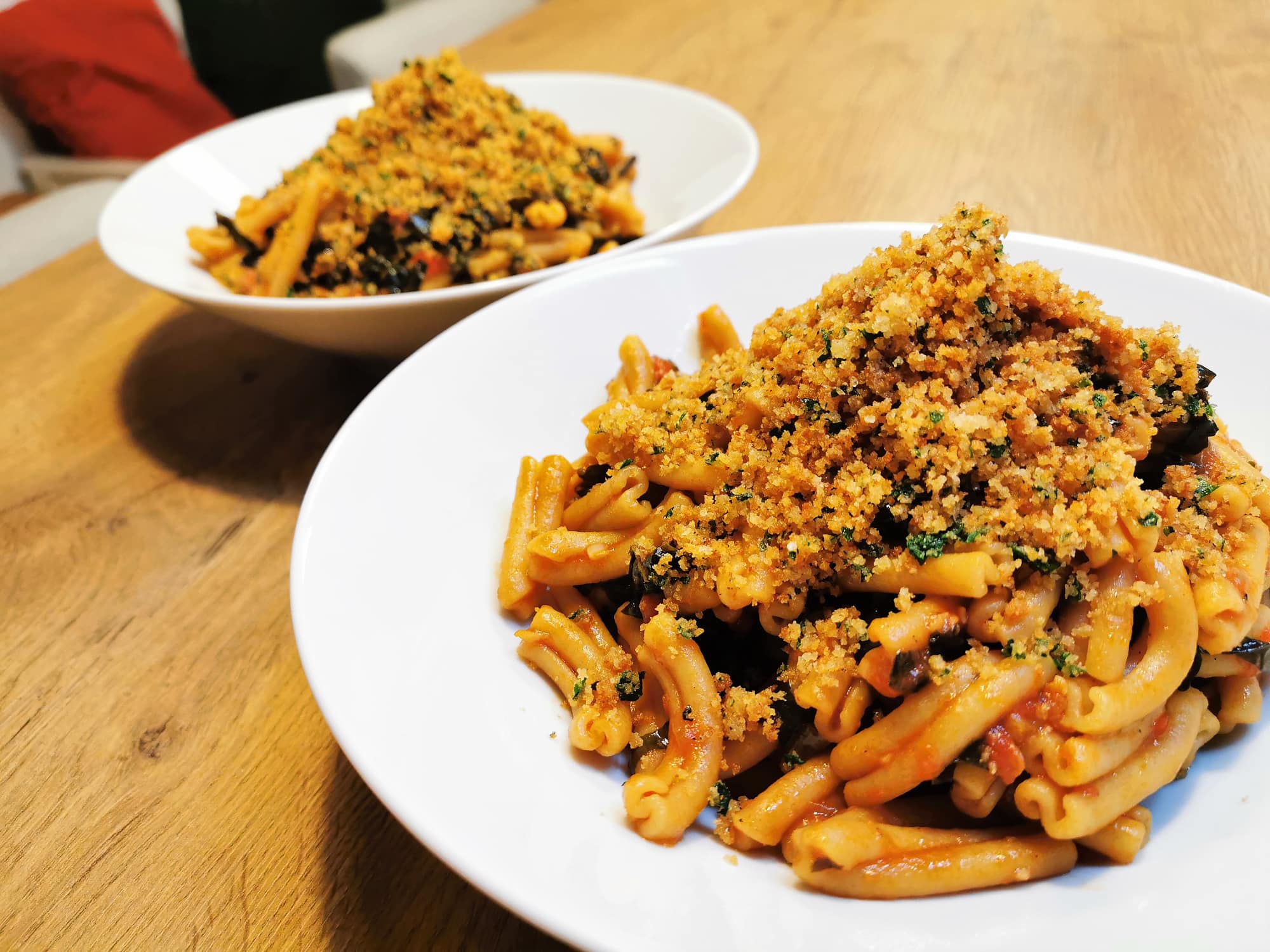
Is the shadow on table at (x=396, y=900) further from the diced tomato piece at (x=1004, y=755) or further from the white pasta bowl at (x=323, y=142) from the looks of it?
the white pasta bowl at (x=323, y=142)

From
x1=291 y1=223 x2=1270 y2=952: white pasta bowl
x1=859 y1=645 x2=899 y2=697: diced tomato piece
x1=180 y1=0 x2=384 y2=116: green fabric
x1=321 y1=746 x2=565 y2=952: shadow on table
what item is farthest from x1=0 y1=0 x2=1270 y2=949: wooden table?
x1=180 y1=0 x2=384 y2=116: green fabric

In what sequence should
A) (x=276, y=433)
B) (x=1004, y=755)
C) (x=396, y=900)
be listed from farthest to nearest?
(x=276, y=433) < (x=396, y=900) < (x=1004, y=755)

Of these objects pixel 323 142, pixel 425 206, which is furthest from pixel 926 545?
pixel 323 142

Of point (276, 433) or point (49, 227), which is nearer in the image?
point (276, 433)

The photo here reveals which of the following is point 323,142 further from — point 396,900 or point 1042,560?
point 1042,560

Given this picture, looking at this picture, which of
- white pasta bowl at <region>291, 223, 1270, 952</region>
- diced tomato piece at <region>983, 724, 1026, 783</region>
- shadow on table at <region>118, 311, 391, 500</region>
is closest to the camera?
white pasta bowl at <region>291, 223, 1270, 952</region>

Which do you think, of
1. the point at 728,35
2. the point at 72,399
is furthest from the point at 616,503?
the point at 728,35

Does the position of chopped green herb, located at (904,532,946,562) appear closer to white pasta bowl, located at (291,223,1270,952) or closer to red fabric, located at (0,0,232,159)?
white pasta bowl, located at (291,223,1270,952)
